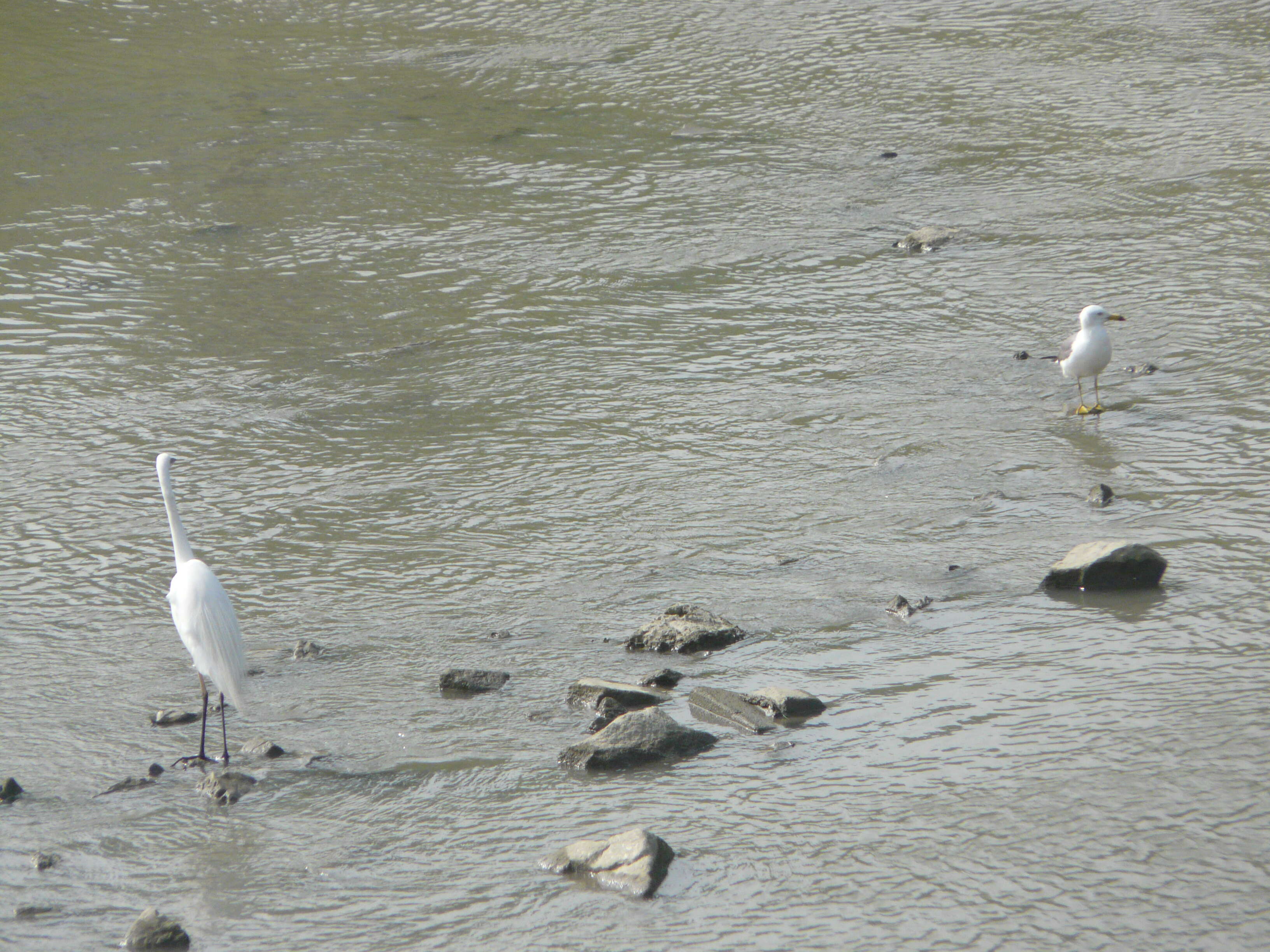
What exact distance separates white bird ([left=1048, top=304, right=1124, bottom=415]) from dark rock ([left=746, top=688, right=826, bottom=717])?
2623 mm

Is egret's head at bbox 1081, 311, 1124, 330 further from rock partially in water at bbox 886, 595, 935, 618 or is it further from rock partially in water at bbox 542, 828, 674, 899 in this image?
rock partially in water at bbox 542, 828, 674, 899

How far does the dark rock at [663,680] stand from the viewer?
4297 mm

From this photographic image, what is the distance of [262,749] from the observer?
4145 millimetres

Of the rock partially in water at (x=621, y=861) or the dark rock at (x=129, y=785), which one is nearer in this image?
the rock partially in water at (x=621, y=861)

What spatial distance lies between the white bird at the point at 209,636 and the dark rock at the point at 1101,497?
10.6ft

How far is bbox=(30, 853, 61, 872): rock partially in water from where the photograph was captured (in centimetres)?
363

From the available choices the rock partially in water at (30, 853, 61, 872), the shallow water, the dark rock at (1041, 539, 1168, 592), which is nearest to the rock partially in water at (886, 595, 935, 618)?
the shallow water

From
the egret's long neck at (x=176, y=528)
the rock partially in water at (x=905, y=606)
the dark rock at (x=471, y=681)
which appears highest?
the egret's long neck at (x=176, y=528)

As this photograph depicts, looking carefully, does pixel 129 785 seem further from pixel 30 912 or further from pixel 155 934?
pixel 155 934

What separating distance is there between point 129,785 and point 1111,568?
321 cm

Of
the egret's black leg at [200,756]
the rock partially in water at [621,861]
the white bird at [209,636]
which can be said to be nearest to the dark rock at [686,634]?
the rock partially in water at [621,861]

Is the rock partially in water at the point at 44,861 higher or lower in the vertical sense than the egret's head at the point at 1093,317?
lower

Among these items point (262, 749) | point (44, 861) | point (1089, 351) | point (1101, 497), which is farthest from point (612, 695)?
point (1089, 351)

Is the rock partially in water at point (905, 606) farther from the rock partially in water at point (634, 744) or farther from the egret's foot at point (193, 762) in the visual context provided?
the egret's foot at point (193, 762)
